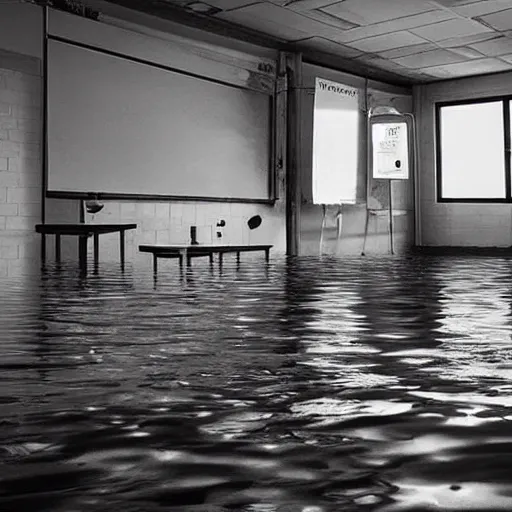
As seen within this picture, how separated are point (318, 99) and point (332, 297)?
24.9ft

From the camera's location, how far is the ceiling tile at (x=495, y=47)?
322 inches

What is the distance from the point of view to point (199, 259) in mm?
7430

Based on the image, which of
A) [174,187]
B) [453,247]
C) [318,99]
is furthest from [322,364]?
[453,247]

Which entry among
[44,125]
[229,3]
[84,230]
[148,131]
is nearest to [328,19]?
[229,3]

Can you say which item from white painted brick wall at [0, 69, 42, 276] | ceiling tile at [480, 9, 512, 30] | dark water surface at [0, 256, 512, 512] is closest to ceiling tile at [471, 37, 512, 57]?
ceiling tile at [480, 9, 512, 30]

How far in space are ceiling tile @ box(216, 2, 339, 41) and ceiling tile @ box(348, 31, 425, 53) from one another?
512 mm

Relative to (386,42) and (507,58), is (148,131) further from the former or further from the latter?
(507,58)

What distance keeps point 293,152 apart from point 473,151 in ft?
10.2

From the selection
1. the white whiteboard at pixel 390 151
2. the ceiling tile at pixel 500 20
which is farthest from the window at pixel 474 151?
the ceiling tile at pixel 500 20

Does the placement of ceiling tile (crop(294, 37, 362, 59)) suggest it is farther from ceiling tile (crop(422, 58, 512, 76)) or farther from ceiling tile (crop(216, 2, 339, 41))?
ceiling tile (crop(422, 58, 512, 76))

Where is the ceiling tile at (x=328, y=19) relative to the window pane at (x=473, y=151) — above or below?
above

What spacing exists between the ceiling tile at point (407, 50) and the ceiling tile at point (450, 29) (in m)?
0.33

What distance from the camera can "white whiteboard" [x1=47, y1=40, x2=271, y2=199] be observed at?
6258 millimetres

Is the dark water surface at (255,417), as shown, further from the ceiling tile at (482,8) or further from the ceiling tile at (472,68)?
the ceiling tile at (472,68)
